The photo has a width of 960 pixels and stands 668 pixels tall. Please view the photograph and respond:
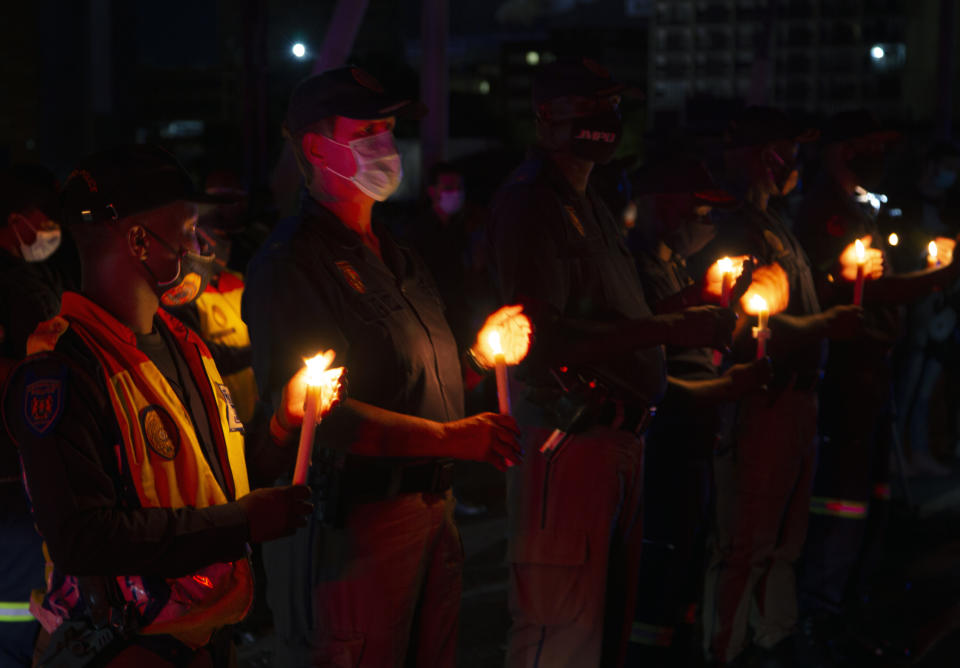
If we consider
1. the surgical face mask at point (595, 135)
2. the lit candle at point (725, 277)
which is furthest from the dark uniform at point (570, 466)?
the lit candle at point (725, 277)

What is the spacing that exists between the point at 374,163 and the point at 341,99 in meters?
0.22

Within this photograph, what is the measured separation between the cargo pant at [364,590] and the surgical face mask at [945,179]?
703cm

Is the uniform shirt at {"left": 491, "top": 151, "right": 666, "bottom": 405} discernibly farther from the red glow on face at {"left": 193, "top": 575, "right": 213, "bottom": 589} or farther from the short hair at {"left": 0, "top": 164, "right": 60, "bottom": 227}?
the short hair at {"left": 0, "top": 164, "right": 60, "bottom": 227}

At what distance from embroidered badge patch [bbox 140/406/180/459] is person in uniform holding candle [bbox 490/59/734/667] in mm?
1666

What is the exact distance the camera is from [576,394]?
3898 millimetres

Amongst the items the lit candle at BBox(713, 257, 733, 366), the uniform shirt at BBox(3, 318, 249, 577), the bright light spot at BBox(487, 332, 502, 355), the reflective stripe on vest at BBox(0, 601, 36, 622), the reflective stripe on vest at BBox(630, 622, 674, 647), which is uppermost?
the lit candle at BBox(713, 257, 733, 366)

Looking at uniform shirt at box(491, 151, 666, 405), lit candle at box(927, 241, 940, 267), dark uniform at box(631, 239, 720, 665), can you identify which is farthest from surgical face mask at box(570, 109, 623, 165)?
lit candle at box(927, 241, 940, 267)

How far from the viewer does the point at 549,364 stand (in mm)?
3895

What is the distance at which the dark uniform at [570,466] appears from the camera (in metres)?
3.91

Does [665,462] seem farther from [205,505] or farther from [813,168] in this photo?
[813,168]

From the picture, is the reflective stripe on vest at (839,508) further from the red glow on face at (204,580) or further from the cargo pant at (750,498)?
the red glow on face at (204,580)

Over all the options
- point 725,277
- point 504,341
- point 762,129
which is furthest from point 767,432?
point 504,341

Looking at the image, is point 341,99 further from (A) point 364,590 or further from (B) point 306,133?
(A) point 364,590

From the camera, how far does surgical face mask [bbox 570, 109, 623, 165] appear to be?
13.5ft
